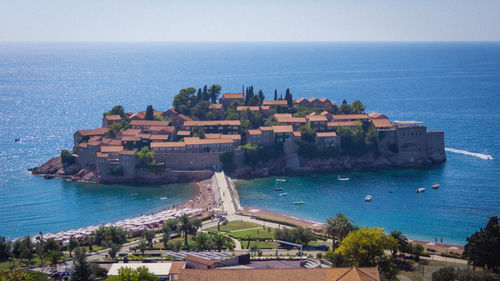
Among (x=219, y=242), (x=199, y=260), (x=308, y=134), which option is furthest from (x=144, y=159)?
(x=199, y=260)

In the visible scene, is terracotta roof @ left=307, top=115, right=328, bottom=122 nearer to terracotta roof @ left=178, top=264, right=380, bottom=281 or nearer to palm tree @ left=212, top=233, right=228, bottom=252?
palm tree @ left=212, top=233, right=228, bottom=252

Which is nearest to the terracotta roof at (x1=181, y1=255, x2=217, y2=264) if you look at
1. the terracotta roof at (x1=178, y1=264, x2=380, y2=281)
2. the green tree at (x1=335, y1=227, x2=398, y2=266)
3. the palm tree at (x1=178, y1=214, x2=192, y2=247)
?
the terracotta roof at (x1=178, y1=264, x2=380, y2=281)

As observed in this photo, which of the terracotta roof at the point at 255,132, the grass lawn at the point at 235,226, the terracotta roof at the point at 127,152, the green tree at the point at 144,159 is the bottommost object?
the grass lawn at the point at 235,226

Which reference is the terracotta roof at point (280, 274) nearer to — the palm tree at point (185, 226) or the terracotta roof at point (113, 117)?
the palm tree at point (185, 226)

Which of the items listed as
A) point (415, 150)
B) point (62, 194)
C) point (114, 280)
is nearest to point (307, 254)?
point (114, 280)

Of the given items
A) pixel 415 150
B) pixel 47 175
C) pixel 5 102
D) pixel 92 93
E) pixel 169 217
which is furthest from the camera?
pixel 92 93

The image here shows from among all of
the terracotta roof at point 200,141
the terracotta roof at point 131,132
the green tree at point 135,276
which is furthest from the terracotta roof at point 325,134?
the green tree at point 135,276

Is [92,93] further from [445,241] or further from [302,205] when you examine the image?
[445,241]
